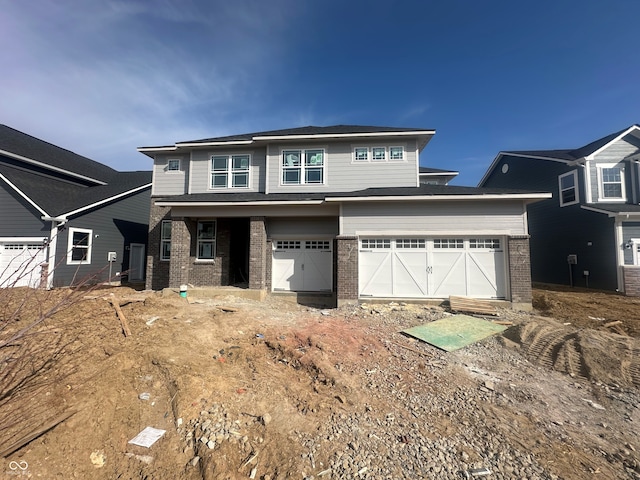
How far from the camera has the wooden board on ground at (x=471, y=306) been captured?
9.05m

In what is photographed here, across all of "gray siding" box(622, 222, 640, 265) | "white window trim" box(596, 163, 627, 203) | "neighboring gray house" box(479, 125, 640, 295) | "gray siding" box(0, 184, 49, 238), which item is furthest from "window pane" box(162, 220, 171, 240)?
"white window trim" box(596, 163, 627, 203)

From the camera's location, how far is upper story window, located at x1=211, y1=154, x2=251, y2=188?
44.6ft

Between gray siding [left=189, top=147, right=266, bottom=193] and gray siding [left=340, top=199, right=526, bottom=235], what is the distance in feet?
16.3

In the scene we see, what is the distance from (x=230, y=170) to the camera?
44.9 ft

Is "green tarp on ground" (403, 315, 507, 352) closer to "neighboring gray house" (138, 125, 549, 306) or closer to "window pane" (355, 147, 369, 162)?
"neighboring gray house" (138, 125, 549, 306)

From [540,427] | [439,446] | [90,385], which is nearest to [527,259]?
[540,427]

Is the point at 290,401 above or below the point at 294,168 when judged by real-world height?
below

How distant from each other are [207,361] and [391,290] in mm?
6846

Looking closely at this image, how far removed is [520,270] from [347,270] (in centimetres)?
567

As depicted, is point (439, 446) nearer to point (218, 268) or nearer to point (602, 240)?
point (218, 268)

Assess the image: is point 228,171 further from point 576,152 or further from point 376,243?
point 576,152

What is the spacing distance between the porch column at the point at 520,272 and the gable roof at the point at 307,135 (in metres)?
5.28

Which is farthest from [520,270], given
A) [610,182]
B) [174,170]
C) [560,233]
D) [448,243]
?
[174,170]

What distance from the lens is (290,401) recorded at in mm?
4188
